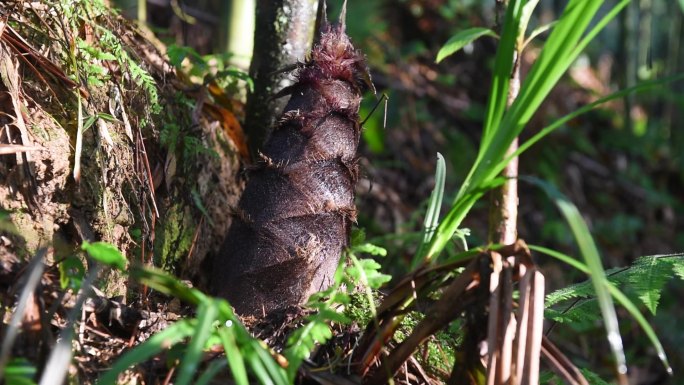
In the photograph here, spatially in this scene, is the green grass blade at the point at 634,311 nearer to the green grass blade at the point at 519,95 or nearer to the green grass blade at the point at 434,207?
the green grass blade at the point at 519,95

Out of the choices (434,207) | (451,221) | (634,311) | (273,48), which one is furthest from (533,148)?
(634,311)

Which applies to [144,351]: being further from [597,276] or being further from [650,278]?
[650,278]

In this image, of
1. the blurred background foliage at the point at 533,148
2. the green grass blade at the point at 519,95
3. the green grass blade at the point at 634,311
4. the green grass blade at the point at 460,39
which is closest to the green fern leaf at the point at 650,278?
the green grass blade at the point at 634,311

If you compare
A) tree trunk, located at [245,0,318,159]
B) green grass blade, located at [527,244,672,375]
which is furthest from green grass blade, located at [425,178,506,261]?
tree trunk, located at [245,0,318,159]

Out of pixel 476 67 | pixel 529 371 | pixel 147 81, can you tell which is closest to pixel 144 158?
pixel 147 81

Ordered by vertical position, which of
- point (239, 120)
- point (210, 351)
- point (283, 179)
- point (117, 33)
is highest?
point (117, 33)

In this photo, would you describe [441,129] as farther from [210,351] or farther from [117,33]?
[210,351]
